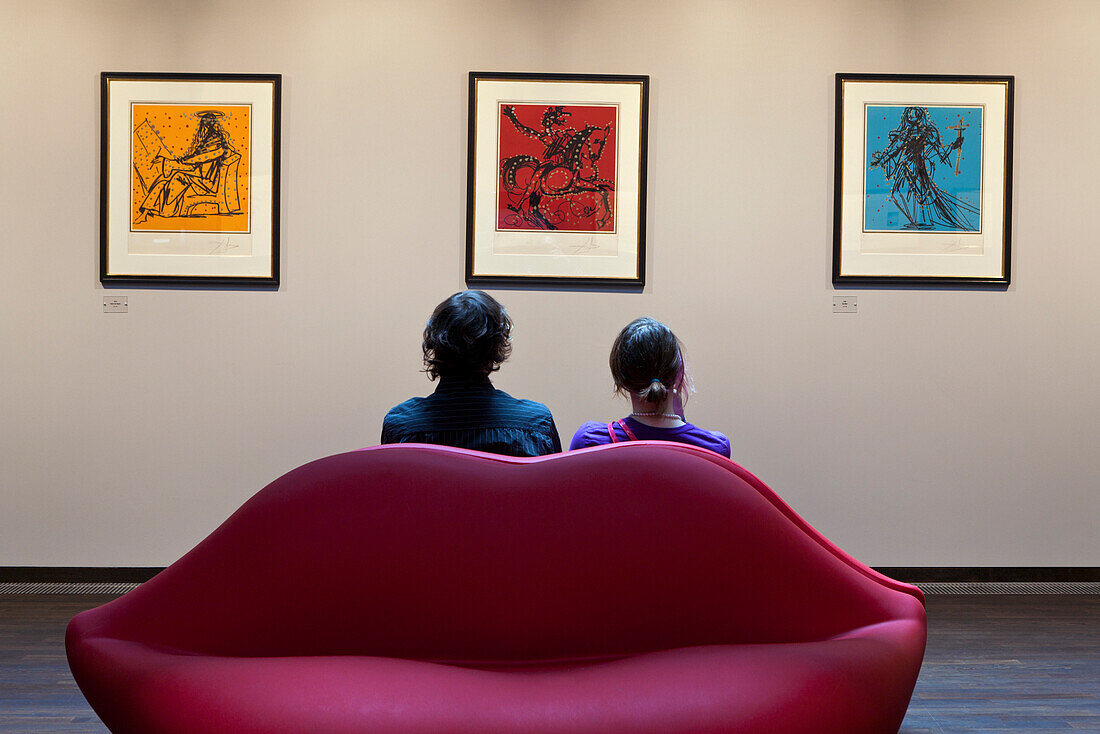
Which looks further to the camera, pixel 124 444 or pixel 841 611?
pixel 124 444

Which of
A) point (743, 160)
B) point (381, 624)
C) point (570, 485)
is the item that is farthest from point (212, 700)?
point (743, 160)

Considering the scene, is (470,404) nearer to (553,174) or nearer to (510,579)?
(510,579)

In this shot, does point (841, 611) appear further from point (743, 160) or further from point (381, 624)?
point (743, 160)

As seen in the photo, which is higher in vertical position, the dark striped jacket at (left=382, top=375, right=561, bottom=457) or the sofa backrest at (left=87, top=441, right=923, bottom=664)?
the dark striped jacket at (left=382, top=375, right=561, bottom=457)

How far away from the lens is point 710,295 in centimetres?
397

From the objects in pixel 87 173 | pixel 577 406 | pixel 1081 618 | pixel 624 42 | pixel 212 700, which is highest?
pixel 624 42

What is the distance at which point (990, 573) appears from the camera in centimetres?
399

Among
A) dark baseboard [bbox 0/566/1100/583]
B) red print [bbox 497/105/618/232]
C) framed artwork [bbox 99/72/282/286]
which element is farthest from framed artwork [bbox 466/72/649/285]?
dark baseboard [bbox 0/566/1100/583]

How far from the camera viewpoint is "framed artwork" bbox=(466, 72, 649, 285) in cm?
391

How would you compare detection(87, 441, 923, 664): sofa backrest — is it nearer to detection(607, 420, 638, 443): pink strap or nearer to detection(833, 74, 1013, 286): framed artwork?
detection(607, 420, 638, 443): pink strap

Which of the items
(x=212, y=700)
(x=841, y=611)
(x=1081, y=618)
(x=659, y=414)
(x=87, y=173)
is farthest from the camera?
(x=87, y=173)

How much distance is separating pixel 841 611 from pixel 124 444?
11.9 feet

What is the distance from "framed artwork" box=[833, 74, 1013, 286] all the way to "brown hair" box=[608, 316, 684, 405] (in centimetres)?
213

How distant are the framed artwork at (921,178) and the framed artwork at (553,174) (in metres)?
1.05
